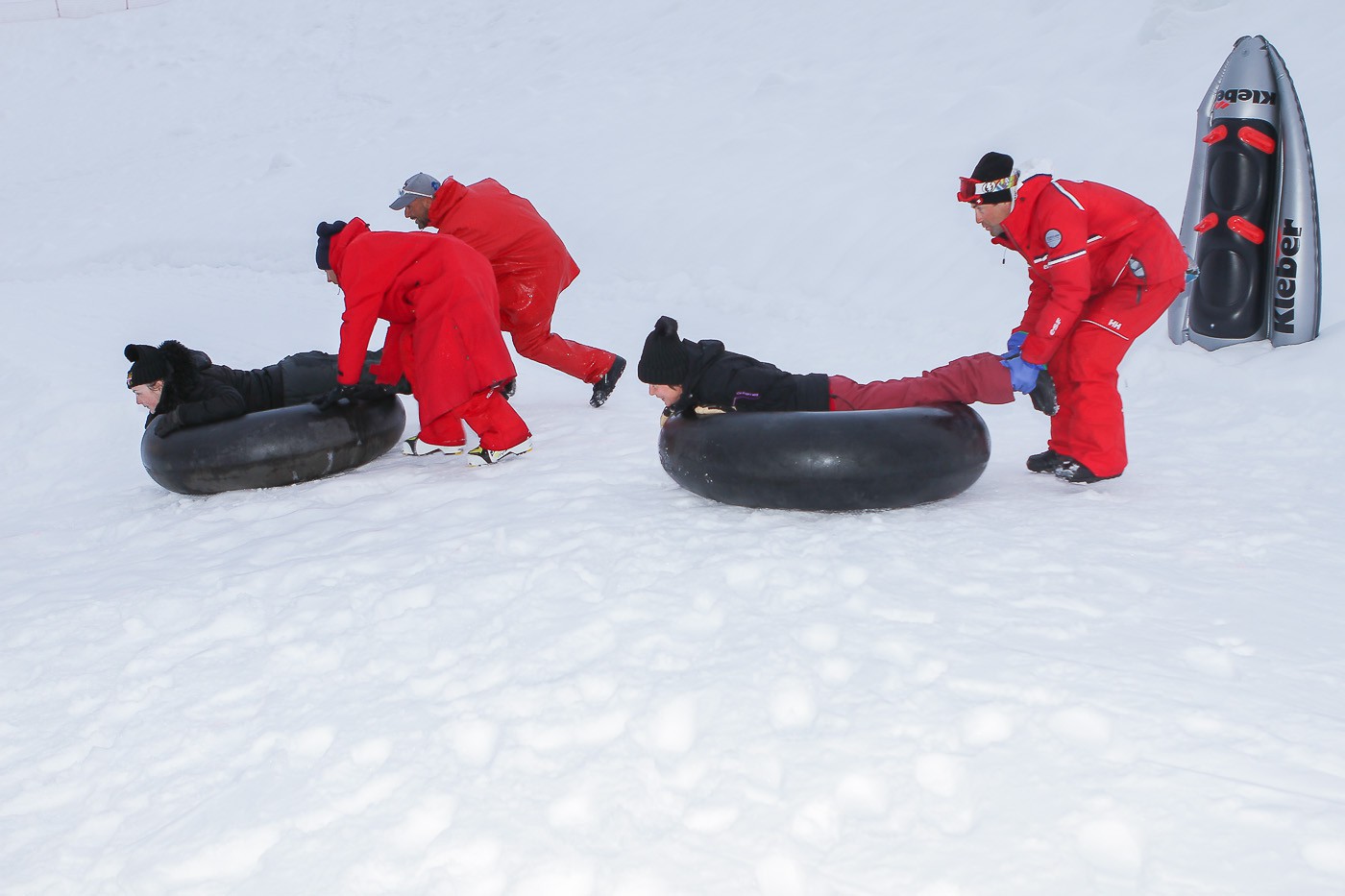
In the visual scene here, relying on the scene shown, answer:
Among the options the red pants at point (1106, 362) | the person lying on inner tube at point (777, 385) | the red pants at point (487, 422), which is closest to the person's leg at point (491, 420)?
the red pants at point (487, 422)

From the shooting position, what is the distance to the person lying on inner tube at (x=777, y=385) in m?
4.13

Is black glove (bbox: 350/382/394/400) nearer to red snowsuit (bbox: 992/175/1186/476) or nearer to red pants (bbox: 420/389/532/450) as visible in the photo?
red pants (bbox: 420/389/532/450)

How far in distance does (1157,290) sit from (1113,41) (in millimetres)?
6228

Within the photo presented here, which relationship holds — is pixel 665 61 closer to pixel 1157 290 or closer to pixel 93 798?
pixel 1157 290

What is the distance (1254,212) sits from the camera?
577 centimetres

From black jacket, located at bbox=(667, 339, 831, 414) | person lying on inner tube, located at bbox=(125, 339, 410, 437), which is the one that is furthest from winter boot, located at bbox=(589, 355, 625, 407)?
black jacket, located at bbox=(667, 339, 831, 414)

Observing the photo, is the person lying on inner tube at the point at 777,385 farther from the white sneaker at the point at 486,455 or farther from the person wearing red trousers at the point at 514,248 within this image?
the person wearing red trousers at the point at 514,248

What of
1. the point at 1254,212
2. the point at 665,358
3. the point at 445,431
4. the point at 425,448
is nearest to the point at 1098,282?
the point at 665,358

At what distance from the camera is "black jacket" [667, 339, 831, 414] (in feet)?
14.0

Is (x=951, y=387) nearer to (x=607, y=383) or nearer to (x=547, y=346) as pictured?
(x=607, y=383)

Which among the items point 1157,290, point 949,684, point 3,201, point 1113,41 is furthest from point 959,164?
point 3,201

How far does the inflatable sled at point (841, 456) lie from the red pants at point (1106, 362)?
Result: 19.8 inches

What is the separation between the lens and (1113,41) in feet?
30.5

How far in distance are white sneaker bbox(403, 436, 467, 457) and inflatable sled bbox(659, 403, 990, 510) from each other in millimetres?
1584
